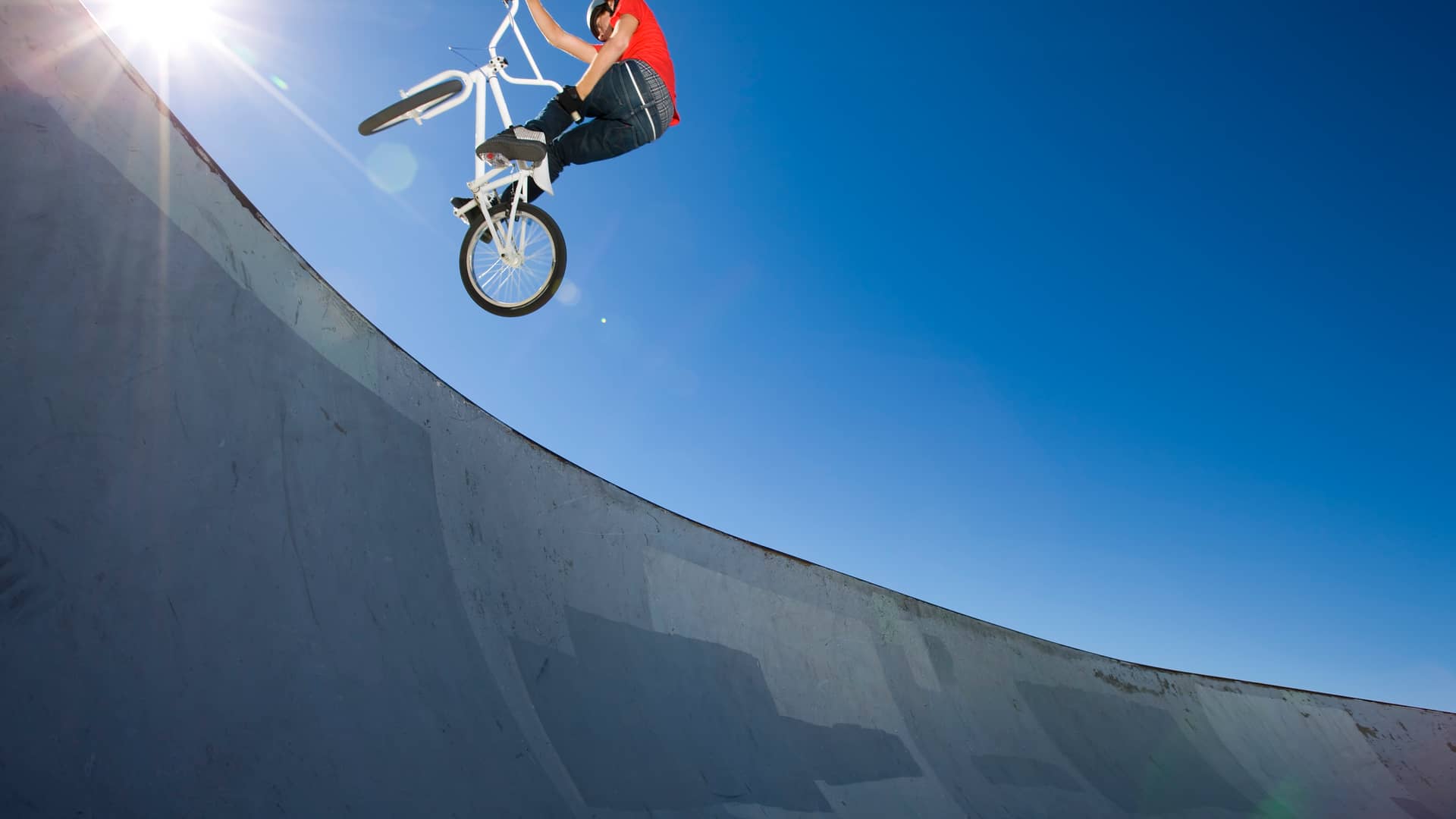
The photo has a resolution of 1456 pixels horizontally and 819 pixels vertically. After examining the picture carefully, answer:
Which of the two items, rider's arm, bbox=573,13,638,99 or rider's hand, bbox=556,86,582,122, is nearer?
rider's arm, bbox=573,13,638,99

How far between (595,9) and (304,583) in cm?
339

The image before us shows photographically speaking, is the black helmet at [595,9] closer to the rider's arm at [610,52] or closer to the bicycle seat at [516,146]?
the rider's arm at [610,52]

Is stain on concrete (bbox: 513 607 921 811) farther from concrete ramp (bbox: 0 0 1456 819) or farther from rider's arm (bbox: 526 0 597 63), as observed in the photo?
rider's arm (bbox: 526 0 597 63)

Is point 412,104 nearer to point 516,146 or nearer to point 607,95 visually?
point 516,146

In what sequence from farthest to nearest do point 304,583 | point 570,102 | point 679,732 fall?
point 570,102 < point 679,732 < point 304,583

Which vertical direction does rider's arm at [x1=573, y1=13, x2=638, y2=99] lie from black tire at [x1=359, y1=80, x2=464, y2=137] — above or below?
above

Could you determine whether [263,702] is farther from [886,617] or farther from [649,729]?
[886,617]

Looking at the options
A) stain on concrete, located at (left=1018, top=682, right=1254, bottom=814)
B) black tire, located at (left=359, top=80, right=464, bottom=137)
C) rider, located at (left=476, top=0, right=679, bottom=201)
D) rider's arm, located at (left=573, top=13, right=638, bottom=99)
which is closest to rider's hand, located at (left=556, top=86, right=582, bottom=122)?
rider, located at (left=476, top=0, right=679, bottom=201)

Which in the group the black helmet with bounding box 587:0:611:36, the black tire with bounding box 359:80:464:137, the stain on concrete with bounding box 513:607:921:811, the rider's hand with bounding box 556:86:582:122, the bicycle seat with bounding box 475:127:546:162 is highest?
the black helmet with bounding box 587:0:611:36

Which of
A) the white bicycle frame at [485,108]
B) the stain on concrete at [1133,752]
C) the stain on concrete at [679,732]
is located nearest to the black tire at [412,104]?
the white bicycle frame at [485,108]

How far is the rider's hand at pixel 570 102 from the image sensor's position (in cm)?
425

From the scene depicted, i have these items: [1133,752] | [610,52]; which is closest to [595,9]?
[610,52]

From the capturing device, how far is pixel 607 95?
4.15m

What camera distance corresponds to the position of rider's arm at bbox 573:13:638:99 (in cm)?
392
